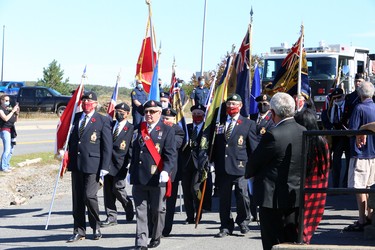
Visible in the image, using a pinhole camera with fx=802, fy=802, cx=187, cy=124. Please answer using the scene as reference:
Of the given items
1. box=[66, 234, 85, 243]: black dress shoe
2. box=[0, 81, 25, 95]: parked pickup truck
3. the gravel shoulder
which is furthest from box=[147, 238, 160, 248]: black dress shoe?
box=[0, 81, 25, 95]: parked pickup truck

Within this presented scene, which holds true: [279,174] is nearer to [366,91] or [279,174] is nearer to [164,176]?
[164,176]

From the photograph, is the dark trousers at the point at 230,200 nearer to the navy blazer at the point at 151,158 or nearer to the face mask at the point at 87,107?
the navy blazer at the point at 151,158

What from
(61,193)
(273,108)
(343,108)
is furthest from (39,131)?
(273,108)

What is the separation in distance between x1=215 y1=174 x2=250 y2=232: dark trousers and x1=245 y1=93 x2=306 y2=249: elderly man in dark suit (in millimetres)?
3205

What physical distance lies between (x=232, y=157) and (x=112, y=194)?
254cm

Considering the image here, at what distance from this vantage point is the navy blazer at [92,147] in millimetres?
11070

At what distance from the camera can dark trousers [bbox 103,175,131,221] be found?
1261cm

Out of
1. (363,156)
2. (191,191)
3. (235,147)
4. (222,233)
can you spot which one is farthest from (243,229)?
(363,156)

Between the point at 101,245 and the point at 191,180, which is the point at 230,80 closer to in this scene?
the point at 191,180

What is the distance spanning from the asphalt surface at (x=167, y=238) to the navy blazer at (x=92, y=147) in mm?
1048

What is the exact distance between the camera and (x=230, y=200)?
11023mm

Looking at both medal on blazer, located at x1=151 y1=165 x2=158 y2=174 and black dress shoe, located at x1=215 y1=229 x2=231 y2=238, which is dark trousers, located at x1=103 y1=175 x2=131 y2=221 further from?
medal on blazer, located at x1=151 y1=165 x2=158 y2=174

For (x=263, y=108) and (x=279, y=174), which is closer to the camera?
(x=279, y=174)

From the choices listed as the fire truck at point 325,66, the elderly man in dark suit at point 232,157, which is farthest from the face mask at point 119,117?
the fire truck at point 325,66
